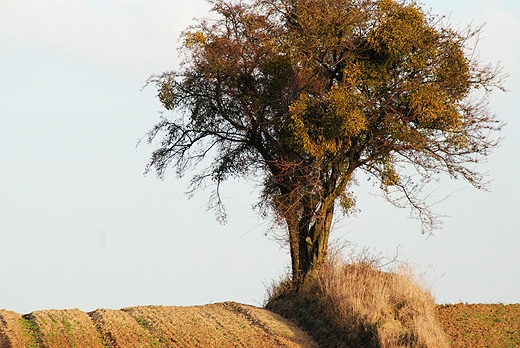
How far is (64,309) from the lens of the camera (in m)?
24.7

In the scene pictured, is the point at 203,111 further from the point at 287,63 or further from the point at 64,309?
the point at 64,309

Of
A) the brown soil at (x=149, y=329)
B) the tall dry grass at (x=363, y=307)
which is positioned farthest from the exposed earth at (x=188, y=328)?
the tall dry grass at (x=363, y=307)

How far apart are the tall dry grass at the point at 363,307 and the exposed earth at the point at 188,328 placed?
0.71 m

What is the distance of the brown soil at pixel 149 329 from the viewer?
2128 cm

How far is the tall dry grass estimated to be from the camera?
22.2m

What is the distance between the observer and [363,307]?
23.7 meters

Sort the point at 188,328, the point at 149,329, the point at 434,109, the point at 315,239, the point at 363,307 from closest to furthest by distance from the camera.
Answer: the point at 149,329
the point at 188,328
the point at 363,307
the point at 434,109
the point at 315,239

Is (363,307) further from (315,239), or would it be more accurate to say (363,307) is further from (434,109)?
(434,109)

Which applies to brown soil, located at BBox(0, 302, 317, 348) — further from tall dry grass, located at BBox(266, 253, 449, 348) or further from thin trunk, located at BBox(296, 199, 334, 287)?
thin trunk, located at BBox(296, 199, 334, 287)

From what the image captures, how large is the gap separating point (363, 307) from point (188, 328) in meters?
5.23

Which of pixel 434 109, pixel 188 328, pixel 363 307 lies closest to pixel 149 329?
pixel 188 328

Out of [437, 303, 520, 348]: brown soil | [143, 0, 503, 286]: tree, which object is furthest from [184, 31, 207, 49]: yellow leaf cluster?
[437, 303, 520, 348]: brown soil

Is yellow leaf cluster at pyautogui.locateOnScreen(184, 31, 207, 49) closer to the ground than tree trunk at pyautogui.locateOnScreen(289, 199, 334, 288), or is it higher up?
higher up

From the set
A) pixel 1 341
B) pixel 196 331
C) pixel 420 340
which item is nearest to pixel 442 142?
pixel 420 340
